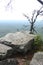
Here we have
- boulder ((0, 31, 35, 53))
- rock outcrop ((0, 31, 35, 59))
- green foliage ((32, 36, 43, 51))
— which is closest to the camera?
rock outcrop ((0, 31, 35, 59))

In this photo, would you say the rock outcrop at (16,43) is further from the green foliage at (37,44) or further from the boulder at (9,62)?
the boulder at (9,62)

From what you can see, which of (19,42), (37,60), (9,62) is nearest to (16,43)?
(19,42)

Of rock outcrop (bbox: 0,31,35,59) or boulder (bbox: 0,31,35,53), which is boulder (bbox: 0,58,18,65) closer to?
rock outcrop (bbox: 0,31,35,59)

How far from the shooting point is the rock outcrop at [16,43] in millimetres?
6209

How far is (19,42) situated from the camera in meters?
6.57

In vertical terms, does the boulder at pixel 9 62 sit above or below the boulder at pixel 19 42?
below

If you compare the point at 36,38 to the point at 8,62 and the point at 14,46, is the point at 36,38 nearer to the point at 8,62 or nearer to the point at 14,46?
the point at 14,46

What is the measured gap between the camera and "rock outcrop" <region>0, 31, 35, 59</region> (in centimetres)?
621

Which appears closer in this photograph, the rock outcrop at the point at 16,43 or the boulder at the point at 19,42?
the rock outcrop at the point at 16,43

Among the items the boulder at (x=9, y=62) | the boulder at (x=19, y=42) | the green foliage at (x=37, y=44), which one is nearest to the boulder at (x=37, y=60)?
the boulder at (x=9, y=62)

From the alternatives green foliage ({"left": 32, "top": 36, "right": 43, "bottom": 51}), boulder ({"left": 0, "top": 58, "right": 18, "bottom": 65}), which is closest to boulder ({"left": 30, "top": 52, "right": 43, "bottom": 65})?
boulder ({"left": 0, "top": 58, "right": 18, "bottom": 65})

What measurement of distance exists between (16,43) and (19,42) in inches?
4.8

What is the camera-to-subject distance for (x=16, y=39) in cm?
678

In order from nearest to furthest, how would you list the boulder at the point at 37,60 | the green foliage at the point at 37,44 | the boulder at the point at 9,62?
the boulder at the point at 37,60
the boulder at the point at 9,62
the green foliage at the point at 37,44
